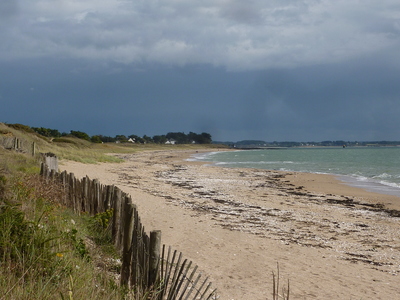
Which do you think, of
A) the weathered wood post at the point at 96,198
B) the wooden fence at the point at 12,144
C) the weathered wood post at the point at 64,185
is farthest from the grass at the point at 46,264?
the wooden fence at the point at 12,144

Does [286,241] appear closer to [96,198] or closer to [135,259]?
[96,198]

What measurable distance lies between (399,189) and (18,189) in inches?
841

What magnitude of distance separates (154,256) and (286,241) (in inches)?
219

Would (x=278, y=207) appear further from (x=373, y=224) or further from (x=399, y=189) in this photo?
(x=399, y=189)

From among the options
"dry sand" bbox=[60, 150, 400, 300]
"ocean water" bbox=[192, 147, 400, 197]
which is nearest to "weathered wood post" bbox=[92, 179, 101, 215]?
"dry sand" bbox=[60, 150, 400, 300]

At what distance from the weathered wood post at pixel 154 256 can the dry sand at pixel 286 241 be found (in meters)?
1.44

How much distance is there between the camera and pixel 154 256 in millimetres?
4230

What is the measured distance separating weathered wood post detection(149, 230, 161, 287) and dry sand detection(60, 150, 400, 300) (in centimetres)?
144

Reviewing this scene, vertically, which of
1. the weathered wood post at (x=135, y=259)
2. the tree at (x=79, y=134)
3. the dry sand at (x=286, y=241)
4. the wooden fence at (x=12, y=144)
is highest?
the tree at (x=79, y=134)

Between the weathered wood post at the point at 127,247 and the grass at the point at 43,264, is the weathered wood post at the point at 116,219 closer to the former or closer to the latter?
the grass at the point at 43,264

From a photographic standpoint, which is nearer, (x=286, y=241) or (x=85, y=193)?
(x=85, y=193)

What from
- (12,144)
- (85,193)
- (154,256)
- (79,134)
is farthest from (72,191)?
(79,134)

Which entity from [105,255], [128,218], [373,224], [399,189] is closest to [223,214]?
[373,224]

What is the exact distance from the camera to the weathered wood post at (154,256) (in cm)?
418
